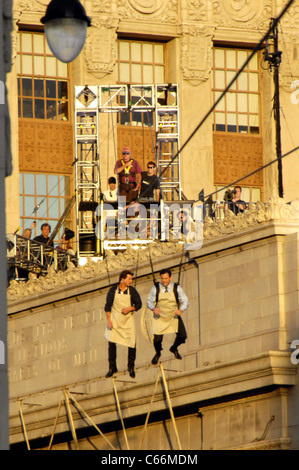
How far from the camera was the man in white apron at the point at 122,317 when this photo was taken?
2950 centimetres

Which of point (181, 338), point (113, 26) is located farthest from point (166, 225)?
point (113, 26)

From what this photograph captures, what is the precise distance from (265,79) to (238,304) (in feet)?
78.3

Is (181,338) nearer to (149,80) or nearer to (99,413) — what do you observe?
→ (99,413)

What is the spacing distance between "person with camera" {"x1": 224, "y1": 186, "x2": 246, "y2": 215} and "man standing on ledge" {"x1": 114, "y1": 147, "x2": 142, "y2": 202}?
2.32 meters

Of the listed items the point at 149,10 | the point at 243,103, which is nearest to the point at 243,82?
the point at 243,103

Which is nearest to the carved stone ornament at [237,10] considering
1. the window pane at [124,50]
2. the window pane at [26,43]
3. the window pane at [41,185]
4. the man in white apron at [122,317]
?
the window pane at [124,50]

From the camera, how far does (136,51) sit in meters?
53.1

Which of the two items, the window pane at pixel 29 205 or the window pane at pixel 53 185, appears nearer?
the window pane at pixel 29 205

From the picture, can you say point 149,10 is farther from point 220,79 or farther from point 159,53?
point 220,79

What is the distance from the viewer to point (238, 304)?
3103cm

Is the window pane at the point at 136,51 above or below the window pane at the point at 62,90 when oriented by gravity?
above

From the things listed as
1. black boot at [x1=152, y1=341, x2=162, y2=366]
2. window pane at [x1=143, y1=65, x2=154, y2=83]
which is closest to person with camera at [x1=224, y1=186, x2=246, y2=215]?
black boot at [x1=152, y1=341, x2=162, y2=366]

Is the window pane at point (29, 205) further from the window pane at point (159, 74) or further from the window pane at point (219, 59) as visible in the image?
the window pane at point (219, 59)

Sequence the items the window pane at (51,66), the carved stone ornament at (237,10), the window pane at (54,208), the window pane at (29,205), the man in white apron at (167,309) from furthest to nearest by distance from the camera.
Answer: the carved stone ornament at (237,10), the window pane at (51,66), the window pane at (54,208), the window pane at (29,205), the man in white apron at (167,309)
